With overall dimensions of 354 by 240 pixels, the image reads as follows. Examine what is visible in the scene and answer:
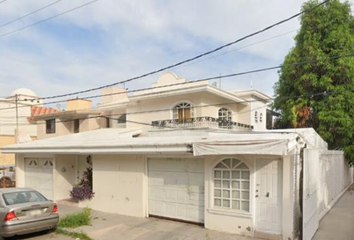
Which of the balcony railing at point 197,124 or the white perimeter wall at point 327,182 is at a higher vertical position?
the balcony railing at point 197,124

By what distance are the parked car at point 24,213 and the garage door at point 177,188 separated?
348 centimetres

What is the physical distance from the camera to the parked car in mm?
8188

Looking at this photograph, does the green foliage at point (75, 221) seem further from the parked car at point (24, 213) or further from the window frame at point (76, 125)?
the window frame at point (76, 125)

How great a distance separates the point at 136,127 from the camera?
21172 millimetres

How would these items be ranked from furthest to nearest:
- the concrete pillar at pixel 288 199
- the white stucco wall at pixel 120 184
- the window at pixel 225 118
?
the window at pixel 225 118 < the white stucco wall at pixel 120 184 < the concrete pillar at pixel 288 199

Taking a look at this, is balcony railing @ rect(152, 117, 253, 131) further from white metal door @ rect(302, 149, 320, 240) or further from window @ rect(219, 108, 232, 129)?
white metal door @ rect(302, 149, 320, 240)

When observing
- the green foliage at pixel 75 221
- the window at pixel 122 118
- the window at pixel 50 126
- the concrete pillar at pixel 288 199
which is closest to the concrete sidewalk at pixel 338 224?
the concrete pillar at pixel 288 199

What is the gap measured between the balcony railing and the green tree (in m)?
3.61

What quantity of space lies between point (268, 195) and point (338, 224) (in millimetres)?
3399

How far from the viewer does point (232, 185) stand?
9078 mm

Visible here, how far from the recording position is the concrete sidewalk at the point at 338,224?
337 inches

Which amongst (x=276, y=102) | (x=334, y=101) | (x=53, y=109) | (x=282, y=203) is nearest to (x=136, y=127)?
(x=276, y=102)

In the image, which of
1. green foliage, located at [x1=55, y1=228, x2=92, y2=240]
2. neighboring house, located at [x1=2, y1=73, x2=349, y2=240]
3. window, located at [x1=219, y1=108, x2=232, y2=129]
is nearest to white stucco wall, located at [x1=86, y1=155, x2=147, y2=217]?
neighboring house, located at [x1=2, y1=73, x2=349, y2=240]

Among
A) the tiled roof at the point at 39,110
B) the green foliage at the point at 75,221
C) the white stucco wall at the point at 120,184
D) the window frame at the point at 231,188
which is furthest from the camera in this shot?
the tiled roof at the point at 39,110
